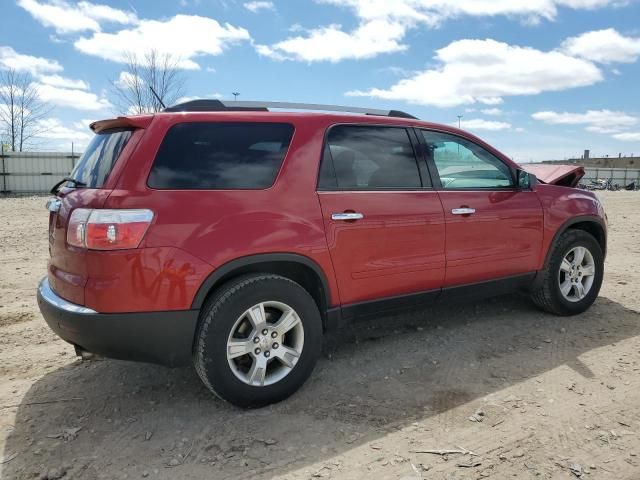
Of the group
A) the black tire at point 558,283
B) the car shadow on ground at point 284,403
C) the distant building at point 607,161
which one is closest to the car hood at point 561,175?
the black tire at point 558,283

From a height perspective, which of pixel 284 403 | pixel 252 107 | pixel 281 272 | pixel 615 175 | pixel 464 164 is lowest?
pixel 284 403

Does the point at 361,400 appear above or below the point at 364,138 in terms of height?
below

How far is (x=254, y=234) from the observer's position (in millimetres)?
2945

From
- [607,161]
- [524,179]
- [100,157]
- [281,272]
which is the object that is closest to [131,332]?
[281,272]

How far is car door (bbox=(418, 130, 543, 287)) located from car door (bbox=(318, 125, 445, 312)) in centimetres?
14

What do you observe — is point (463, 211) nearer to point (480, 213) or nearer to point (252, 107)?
point (480, 213)

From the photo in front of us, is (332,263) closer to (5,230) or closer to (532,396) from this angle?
(532,396)

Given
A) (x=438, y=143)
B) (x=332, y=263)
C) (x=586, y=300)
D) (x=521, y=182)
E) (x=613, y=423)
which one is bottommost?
(x=613, y=423)

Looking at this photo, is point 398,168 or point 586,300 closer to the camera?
point 398,168

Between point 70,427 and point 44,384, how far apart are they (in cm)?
71

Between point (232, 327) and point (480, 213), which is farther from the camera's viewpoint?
point (480, 213)

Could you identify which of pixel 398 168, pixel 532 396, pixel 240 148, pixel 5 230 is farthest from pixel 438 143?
pixel 5 230

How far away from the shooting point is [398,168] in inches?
145

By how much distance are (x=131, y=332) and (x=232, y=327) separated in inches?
21.4
